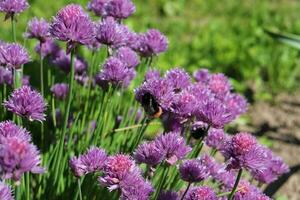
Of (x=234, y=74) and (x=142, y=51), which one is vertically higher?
(x=142, y=51)

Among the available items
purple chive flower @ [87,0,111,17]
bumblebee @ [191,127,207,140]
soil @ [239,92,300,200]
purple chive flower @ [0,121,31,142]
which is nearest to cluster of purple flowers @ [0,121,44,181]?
purple chive flower @ [0,121,31,142]

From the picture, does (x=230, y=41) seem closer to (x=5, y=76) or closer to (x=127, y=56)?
(x=127, y=56)

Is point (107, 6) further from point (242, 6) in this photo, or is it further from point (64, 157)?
point (242, 6)

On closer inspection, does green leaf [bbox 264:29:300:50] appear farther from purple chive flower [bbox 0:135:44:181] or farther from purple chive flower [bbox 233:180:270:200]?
purple chive flower [bbox 0:135:44:181]

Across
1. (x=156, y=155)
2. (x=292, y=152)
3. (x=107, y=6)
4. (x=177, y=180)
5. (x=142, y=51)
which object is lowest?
(x=292, y=152)

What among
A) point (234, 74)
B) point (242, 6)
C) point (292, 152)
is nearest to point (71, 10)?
point (292, 152)

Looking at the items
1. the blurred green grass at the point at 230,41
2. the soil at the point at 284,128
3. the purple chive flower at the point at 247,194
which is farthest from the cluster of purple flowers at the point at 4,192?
the blurred green grass at the point at 230,41

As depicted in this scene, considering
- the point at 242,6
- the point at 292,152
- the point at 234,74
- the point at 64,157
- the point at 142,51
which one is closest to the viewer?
the point at 64,157

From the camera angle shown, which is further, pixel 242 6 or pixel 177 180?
pixel 242 6
